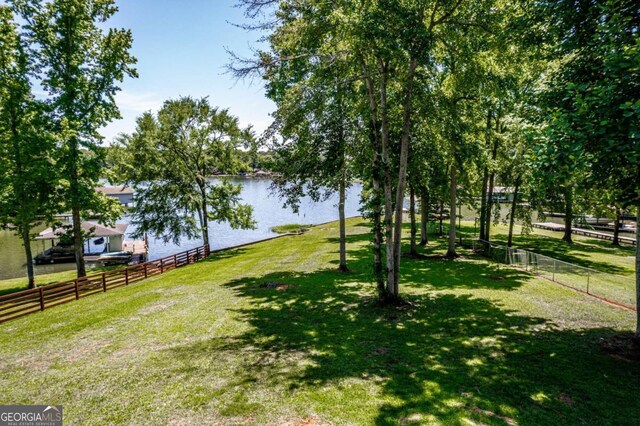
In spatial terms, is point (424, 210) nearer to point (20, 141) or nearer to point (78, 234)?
point (78, 234)

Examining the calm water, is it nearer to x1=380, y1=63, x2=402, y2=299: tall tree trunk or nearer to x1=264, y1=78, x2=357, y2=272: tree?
x1=264, y1=78, x2=357, y2=272: tree

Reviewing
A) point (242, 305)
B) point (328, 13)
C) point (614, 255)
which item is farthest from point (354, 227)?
point (328, 13)

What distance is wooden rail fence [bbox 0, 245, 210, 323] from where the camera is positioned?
15.3 m

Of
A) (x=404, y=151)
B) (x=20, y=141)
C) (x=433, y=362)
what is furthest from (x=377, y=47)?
(x=20, y=141)

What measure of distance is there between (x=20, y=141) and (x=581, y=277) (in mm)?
31913

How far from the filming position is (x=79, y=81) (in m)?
21.7

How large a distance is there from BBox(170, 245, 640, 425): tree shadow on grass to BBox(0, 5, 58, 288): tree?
1563cm

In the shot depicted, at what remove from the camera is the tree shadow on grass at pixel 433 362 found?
7395 mm

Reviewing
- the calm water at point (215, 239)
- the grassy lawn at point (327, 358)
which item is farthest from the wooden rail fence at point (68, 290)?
the calm water at point (215, 239)

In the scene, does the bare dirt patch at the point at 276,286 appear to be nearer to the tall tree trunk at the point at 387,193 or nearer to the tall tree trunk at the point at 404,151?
the tall tree trunk at the point at 387,193

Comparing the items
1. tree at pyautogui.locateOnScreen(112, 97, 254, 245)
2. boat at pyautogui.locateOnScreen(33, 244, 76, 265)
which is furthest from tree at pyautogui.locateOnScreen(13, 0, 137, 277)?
boat at pyautogui.locateOnScreen(33, 244, 76, 265)

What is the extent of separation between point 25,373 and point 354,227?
42.1 m

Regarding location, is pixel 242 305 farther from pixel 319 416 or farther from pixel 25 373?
pixel 319 416

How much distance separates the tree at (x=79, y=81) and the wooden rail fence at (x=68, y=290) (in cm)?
432
